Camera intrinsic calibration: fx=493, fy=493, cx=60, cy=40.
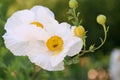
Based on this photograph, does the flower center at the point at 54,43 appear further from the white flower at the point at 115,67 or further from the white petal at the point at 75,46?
the white flower at the point at 115,67

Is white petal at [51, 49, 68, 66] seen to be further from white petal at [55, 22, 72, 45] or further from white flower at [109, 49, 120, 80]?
white flower at [109, 49, 120, 80]

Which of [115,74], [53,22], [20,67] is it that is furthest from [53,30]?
[115,74]

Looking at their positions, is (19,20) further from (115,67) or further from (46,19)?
(115,67)

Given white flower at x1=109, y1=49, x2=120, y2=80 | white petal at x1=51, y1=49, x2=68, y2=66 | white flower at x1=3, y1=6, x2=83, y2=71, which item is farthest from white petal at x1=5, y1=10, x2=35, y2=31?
white flower at x1=109, y1=49, x2=120, y2=80

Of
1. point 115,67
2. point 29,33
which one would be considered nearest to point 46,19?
point 29,33

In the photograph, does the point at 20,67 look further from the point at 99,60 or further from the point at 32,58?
the point at 99,60

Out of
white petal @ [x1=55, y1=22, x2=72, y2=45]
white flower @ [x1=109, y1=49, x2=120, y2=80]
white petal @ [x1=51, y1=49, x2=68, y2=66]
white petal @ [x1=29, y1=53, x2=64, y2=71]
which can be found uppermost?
white petal @ [x1=55, y1=22, x2=72, y2=45]

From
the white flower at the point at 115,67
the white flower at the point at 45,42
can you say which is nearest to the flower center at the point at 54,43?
the white flower at the point at 45,42

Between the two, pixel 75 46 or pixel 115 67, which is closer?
pixel 75 46
